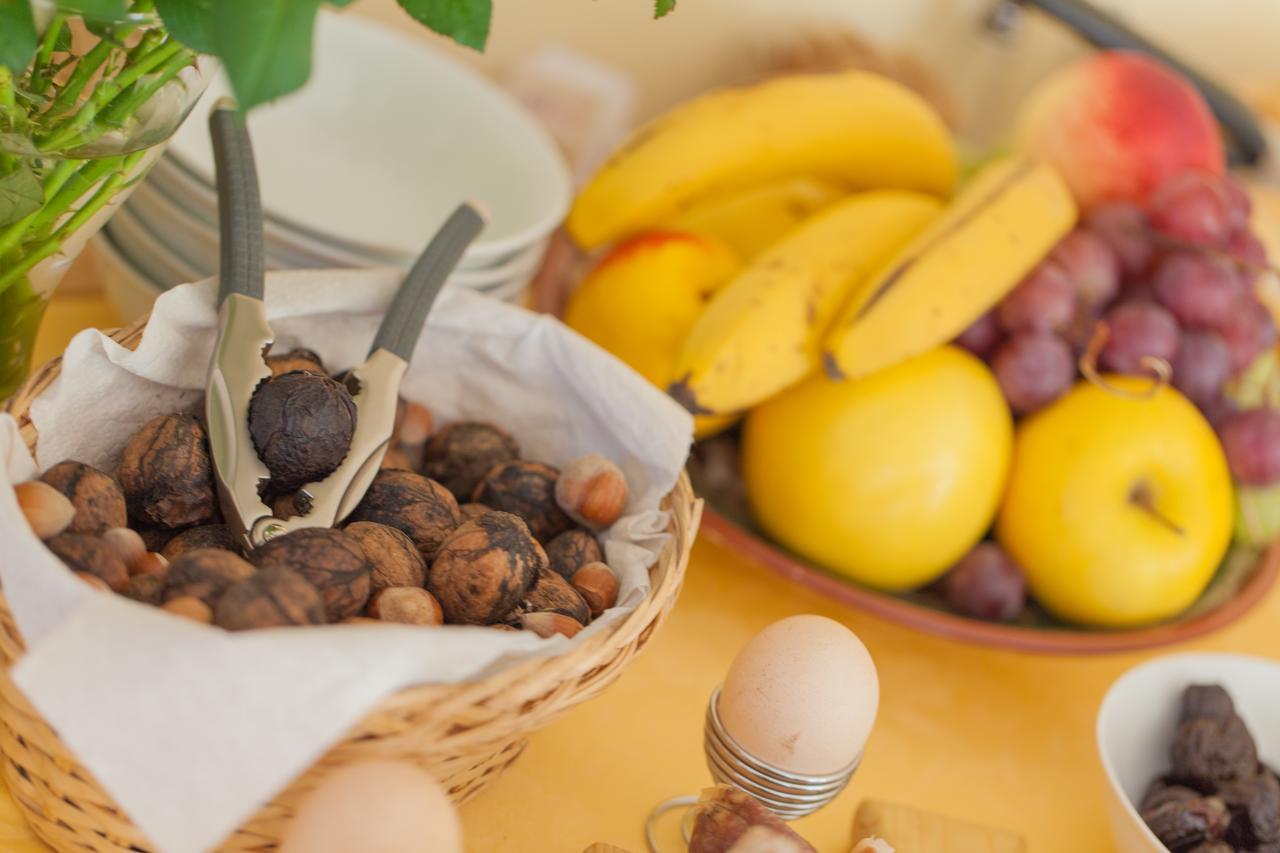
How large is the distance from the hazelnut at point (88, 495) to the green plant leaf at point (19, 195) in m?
0.10

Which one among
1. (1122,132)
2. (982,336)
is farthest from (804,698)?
(1122,132)

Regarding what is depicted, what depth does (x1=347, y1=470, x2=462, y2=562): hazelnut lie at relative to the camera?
50 cm

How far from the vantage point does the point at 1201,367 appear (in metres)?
0.76

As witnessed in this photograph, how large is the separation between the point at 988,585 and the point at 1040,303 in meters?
0.18

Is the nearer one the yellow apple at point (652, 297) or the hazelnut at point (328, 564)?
the hazelnut at point (328, 564)

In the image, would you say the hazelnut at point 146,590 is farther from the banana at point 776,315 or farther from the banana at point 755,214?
the banana at point 755,214

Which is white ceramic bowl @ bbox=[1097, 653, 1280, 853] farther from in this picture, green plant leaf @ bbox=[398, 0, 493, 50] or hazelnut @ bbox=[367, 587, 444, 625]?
green plant leaf @ bbox=[398, 0, 493, 50]

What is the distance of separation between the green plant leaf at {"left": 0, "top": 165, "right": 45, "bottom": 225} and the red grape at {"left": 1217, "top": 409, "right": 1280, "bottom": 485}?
0.68 meters

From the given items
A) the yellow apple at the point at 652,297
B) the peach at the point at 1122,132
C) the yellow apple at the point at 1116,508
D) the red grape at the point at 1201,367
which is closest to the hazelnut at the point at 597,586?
the yellow apple at the point at 652,297

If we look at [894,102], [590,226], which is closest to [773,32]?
[894,102]

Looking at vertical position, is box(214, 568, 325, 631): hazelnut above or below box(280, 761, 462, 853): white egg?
above

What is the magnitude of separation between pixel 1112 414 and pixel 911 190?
11.2 inches

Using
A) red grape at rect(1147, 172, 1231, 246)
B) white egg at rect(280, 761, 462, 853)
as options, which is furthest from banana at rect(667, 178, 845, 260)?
white egg at rect(280, 761, 462, 853)

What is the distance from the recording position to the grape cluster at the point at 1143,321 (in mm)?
729
